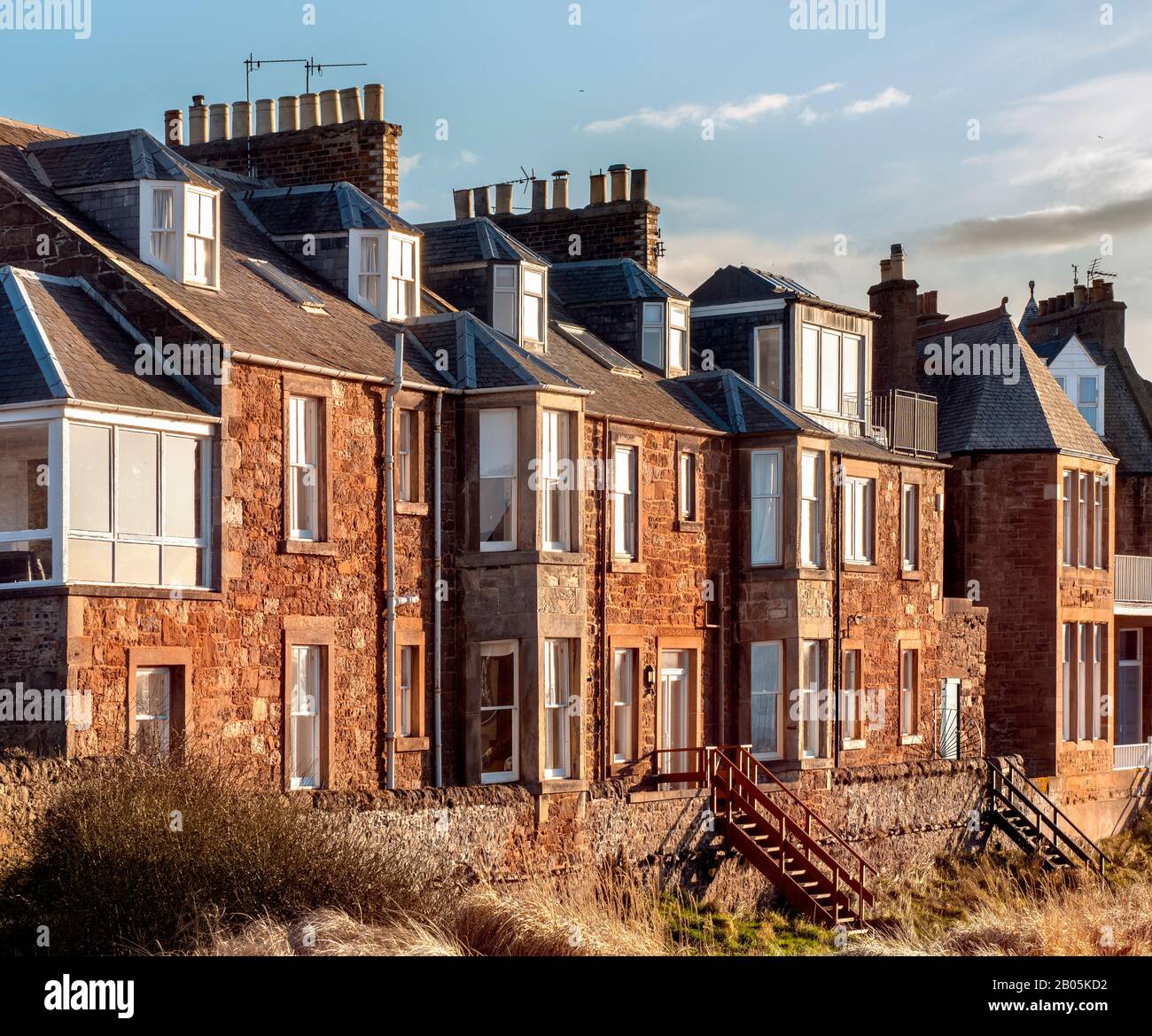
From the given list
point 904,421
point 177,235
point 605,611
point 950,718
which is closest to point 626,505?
point 605,611

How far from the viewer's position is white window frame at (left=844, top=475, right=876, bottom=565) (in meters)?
39.1

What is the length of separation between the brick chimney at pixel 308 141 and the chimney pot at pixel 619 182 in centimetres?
592

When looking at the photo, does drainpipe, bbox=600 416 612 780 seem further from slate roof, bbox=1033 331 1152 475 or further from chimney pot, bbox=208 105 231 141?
slate roof, bbox=1033 331 1152 475

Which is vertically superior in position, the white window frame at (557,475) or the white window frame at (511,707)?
the white window frame at (557,475)

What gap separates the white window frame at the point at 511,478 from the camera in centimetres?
3128

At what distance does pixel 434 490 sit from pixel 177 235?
5027 millimetres

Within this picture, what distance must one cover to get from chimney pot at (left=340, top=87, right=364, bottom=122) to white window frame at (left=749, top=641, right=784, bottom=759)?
11.0m

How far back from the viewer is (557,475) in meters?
31.6

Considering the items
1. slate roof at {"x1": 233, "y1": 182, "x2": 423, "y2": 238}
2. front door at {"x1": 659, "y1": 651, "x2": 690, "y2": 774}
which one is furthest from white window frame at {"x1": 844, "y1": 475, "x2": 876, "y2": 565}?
slate roof at {"x1": 233, "y1": 182, "x2": 423, "y2": 238}

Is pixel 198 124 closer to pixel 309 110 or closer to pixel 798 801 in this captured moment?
pixel 309 110

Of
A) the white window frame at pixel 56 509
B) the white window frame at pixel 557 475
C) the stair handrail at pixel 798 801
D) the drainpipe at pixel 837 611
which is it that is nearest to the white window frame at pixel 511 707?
the white window frame at pixel 557 475

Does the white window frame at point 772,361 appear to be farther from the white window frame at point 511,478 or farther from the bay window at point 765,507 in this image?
the white window frame at point 511,478

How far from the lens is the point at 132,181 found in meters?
30.3
